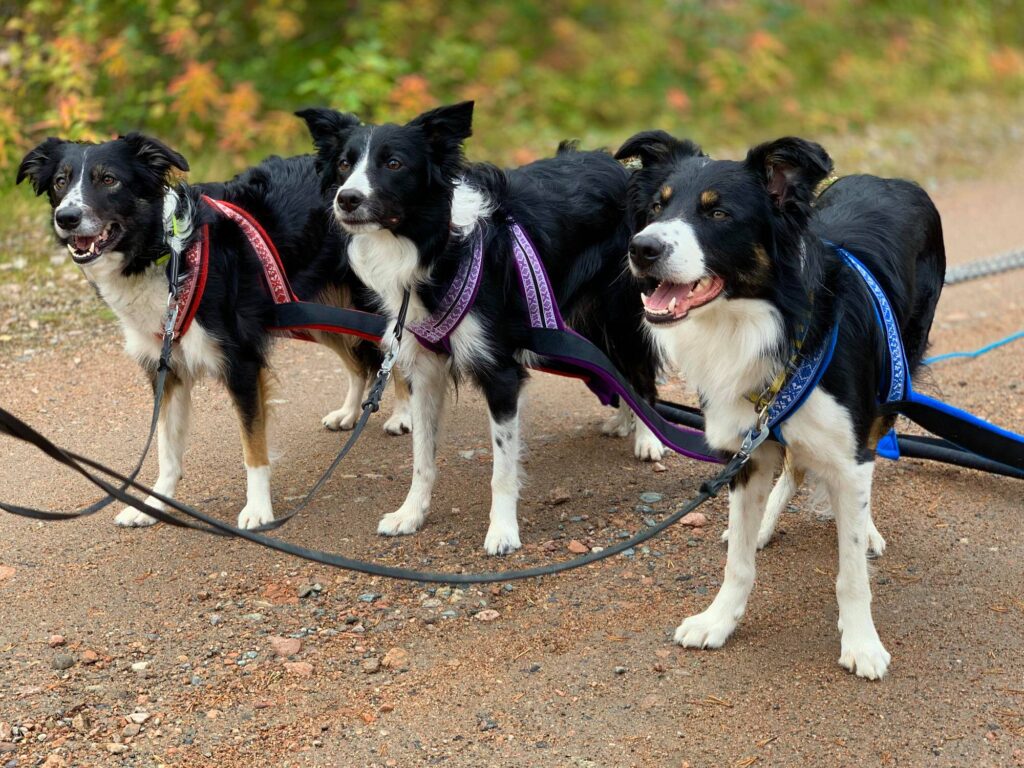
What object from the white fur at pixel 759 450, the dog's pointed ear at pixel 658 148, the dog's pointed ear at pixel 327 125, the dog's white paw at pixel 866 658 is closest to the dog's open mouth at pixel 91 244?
the dog's pointed ear at pixel 327 125

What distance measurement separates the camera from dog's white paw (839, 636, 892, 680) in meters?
3.35

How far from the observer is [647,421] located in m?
3.97

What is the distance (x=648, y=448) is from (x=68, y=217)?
267 centimetres

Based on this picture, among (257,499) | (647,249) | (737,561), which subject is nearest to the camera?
(647,249)

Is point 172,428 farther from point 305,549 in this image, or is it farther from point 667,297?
point 667,297

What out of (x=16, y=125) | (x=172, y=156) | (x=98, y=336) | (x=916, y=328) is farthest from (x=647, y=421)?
(x=16, y=125)

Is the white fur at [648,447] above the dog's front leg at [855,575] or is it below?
below

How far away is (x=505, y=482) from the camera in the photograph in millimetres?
4301

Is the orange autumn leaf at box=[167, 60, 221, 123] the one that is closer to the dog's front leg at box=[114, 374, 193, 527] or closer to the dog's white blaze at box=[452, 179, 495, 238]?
the dog's front leg at box=[114, 374, 193, 527]

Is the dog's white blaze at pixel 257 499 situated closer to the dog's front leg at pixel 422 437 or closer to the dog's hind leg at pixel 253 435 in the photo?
the dog's hind leg at pixel 253 435

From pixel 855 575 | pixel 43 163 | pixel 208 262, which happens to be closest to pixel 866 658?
pixel 855 575

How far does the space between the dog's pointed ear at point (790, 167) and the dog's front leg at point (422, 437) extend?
5.63 ft

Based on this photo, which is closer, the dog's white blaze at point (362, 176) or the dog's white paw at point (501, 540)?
the dog's white blaze at point (362, 176)

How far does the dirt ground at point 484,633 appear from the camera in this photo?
10.2 feet
